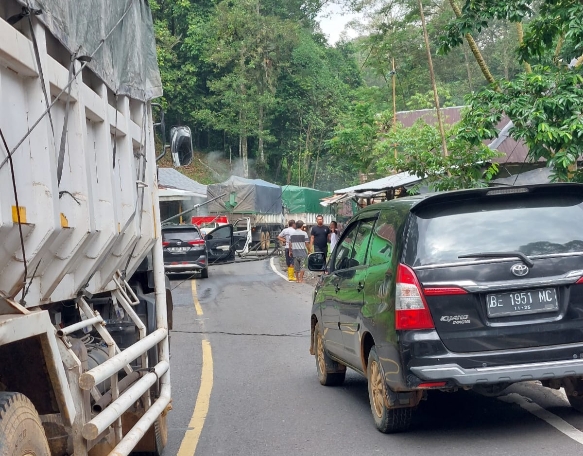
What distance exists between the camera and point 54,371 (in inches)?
144

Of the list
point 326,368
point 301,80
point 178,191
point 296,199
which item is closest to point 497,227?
point 326,368

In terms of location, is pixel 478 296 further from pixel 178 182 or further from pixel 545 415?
pixel 178 182

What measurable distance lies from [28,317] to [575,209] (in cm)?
442

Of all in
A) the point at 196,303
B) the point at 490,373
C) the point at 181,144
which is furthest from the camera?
the point at 196,303

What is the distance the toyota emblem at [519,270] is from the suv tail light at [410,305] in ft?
2.23

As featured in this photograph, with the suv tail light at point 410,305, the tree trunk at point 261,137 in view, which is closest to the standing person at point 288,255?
the suv tail light at point 410,305

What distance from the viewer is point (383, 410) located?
254 inches

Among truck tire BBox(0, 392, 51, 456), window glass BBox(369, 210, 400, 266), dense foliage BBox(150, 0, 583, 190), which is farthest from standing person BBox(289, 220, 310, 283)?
truck tire BBox(0, 392, 51, 456)

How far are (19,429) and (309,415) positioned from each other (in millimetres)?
A: 4515

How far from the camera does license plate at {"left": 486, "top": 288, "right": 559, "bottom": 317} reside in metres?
5.82

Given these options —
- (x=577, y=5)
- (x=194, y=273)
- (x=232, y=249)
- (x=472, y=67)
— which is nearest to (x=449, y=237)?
(x=577, y=5)

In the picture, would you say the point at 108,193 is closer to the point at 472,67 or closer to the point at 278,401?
the point at 278,401

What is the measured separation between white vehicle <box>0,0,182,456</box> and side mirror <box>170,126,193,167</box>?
90 cm

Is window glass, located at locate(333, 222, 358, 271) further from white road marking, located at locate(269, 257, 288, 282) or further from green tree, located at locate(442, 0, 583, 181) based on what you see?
white road marking, located at locate(269, 257, 288, 282)
